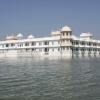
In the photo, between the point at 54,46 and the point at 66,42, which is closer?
the point at 66,42

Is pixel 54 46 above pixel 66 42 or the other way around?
the other way around

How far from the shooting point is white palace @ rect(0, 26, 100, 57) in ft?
242

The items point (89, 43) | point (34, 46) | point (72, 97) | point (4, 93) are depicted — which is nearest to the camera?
point (72, 97)

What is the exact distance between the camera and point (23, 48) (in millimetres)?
83438

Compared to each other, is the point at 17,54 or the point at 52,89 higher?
the point at 17,54

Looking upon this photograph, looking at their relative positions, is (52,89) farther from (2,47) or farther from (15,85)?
(2,47)

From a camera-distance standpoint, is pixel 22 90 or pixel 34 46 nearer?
pixel 22 90

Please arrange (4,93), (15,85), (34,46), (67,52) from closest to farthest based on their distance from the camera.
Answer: (4,93) < (15,85) < (67,52) < (34,46)

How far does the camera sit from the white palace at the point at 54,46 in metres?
73.8

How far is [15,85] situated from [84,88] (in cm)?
443

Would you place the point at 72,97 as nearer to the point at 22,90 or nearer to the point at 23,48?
the point at 22,90

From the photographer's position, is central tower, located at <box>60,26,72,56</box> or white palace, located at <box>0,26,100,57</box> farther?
white palace, located at <box>0,26,100,57</box>

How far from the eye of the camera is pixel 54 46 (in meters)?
75.6

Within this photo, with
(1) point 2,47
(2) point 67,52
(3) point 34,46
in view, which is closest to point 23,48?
(3) point 34,46
